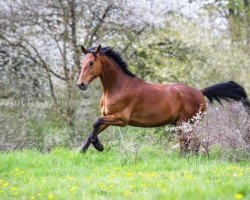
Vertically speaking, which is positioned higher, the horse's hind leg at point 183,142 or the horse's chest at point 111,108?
the horse's chest at point 111,108

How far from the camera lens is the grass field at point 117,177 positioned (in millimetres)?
5713

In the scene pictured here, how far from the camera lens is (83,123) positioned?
2022cm

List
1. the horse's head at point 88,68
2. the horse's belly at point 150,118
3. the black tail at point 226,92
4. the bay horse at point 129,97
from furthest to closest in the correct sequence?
1. the black tail at point 226,92
2. the horse's belly at point 150,118
3. the bay horse at point 129,97
4. the horse's head at point 88,68

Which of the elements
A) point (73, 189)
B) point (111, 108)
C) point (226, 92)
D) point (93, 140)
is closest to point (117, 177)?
point (73, 189)

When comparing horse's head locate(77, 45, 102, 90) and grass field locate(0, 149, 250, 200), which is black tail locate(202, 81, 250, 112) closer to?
grass field locate(0, 149, 250, 200)

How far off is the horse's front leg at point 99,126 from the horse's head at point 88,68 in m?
0.78

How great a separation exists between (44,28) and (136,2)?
13.5ft

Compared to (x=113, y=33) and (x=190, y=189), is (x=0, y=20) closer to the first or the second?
(x=113, y=33)

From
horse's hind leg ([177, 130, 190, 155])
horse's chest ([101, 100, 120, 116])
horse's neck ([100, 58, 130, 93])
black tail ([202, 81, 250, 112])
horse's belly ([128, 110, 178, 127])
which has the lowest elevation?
horse's hind leg ([177, 130, 190, 155])

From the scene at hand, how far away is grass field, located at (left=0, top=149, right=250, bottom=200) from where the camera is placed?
225 inches

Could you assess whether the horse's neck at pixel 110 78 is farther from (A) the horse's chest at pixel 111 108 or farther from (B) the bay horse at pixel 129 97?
(A) the horse's chest at pixel 111 108

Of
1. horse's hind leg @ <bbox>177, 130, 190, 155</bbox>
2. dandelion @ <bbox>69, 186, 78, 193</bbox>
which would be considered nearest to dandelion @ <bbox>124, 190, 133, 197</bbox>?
dandelion @ <bbox>69, 186, 78, 193</bbox>

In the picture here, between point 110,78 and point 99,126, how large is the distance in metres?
1.18

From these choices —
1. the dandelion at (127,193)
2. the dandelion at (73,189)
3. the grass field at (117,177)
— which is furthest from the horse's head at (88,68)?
the dandelion at (127,193)
